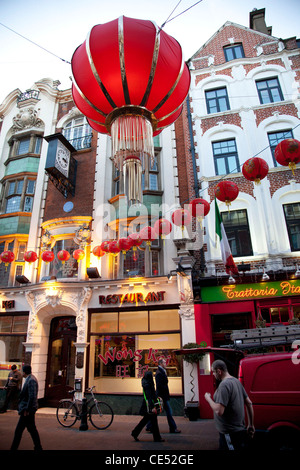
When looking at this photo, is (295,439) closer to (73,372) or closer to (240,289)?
(240,289)

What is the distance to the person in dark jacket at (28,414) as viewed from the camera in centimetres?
571

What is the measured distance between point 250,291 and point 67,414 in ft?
24.0

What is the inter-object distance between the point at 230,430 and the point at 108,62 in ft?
17.8

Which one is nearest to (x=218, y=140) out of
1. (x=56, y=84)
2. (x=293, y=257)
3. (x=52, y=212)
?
(x=293, y=257)

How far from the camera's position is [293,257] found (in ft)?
36.5

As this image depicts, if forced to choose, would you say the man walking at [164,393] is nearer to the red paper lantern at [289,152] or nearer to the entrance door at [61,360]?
the entrance door at [61,360]

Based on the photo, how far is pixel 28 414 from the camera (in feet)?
19.0

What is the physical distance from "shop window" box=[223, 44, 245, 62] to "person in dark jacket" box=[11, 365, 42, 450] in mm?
16845

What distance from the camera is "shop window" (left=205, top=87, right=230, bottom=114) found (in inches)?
568

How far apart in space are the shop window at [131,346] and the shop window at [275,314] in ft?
11.0

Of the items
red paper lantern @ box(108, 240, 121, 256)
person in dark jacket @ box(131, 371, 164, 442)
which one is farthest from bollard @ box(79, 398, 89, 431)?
red paper lantern @ box(108, 240, 121, 256)

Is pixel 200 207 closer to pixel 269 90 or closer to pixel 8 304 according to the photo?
pixel 269 90
